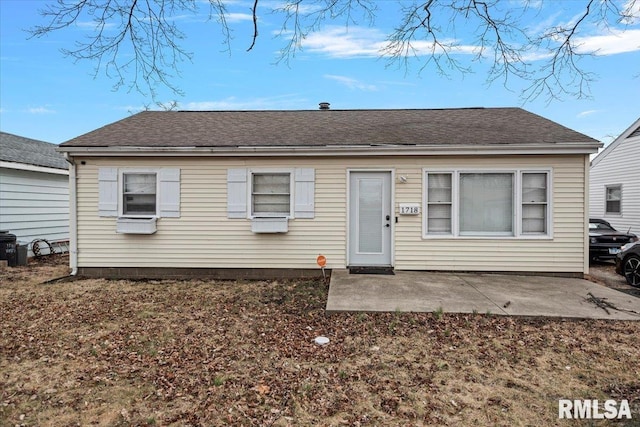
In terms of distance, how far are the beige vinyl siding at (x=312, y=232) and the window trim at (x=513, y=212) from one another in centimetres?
7

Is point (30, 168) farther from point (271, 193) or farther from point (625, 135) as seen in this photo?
point (625, 135)

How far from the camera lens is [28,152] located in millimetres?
10648

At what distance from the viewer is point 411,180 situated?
7.00 metres

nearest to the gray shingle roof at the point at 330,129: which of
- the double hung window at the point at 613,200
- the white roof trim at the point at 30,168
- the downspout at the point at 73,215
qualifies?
the downspout at the point at 73,215

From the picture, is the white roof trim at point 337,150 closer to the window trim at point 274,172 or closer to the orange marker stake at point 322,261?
the window trim at point 274,172

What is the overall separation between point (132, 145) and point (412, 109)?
740 cm

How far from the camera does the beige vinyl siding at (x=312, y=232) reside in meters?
6.82

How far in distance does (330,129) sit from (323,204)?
2012 mm

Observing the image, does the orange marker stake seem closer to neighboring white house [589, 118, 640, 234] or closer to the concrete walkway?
the concrete walkway

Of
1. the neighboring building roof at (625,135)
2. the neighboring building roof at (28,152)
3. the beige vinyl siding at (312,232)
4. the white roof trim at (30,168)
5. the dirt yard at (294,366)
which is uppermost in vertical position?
the neighboring building roof at (625,135)

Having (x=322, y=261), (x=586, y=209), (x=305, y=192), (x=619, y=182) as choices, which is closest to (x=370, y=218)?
(x=322, y=261)

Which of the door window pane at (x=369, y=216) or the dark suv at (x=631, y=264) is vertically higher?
the door window pane at (x=369, y=216)

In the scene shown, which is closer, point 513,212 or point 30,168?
point 513,212

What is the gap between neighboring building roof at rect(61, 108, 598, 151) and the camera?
22.7ft
